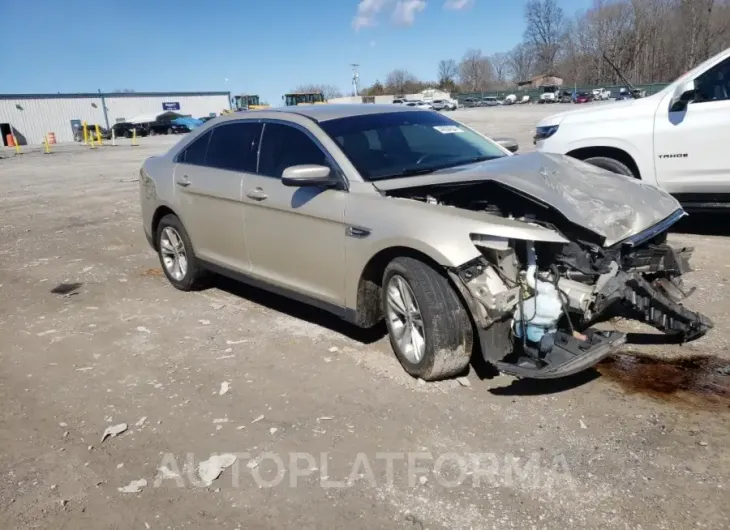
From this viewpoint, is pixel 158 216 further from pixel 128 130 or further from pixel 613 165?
pixel 128 130

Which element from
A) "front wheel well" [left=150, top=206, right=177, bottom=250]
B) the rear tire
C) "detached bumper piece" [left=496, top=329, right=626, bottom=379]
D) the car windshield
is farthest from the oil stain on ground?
"front wheel well" [left=150, top=206, right=177, bottom=250]

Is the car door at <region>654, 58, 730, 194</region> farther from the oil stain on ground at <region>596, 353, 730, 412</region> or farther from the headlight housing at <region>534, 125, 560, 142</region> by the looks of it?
the oil stain on ground at <region>596, 353, 730, 412</region>

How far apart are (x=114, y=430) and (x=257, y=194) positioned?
6.53 feet

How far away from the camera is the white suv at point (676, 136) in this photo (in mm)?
6094

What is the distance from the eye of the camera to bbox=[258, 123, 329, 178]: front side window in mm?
4384

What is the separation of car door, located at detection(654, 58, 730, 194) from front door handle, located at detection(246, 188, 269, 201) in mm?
4331

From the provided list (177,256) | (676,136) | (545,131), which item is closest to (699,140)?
(676,136)

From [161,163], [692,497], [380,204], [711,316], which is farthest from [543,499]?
[161,163]

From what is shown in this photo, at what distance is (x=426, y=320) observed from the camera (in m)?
3.53

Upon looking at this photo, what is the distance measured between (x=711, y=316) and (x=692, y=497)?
239 centimetres

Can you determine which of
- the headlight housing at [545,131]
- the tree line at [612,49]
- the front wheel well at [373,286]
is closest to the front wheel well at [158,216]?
the front wheel well at [373,286]

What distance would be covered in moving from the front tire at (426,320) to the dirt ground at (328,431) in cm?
17

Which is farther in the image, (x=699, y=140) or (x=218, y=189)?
(x=699, y=140)

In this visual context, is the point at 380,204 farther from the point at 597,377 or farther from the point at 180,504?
the point at 180,504
